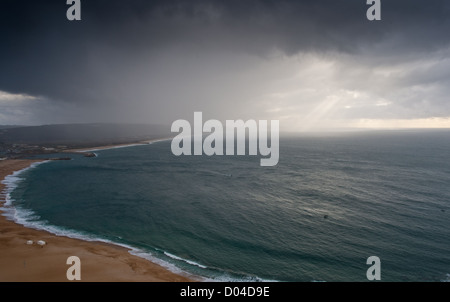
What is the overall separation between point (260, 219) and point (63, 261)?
98.5 ft

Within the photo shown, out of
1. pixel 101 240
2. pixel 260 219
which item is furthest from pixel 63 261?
pixel 260 219

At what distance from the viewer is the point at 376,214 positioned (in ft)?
138

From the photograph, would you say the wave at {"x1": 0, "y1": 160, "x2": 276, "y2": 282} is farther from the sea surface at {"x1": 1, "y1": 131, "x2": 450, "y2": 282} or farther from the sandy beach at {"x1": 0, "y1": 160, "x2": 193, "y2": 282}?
the sandy beach at {"x1": 0, "y1": 160, "x2": 193, "y2": 282}

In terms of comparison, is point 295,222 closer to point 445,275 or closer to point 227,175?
point 445,275

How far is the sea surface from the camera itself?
2734 cm

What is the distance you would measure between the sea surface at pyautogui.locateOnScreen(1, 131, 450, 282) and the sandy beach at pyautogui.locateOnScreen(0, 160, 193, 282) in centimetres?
217

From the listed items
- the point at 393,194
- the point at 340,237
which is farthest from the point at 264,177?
the point at 340,237

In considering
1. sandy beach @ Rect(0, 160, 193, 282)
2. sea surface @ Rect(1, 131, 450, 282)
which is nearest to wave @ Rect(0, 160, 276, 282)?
sea surface @ Rect(1, 131, 450, 282)

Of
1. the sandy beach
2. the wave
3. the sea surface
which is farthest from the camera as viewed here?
the sea surface

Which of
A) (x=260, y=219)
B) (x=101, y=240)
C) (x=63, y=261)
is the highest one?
(x=63, y=261)

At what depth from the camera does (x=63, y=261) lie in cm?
2584

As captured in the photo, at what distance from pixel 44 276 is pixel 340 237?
128 feet

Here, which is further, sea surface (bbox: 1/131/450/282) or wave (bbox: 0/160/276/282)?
sea surface (bbox: 1/131/450/282)

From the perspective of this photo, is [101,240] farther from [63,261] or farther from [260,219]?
[260,219]
